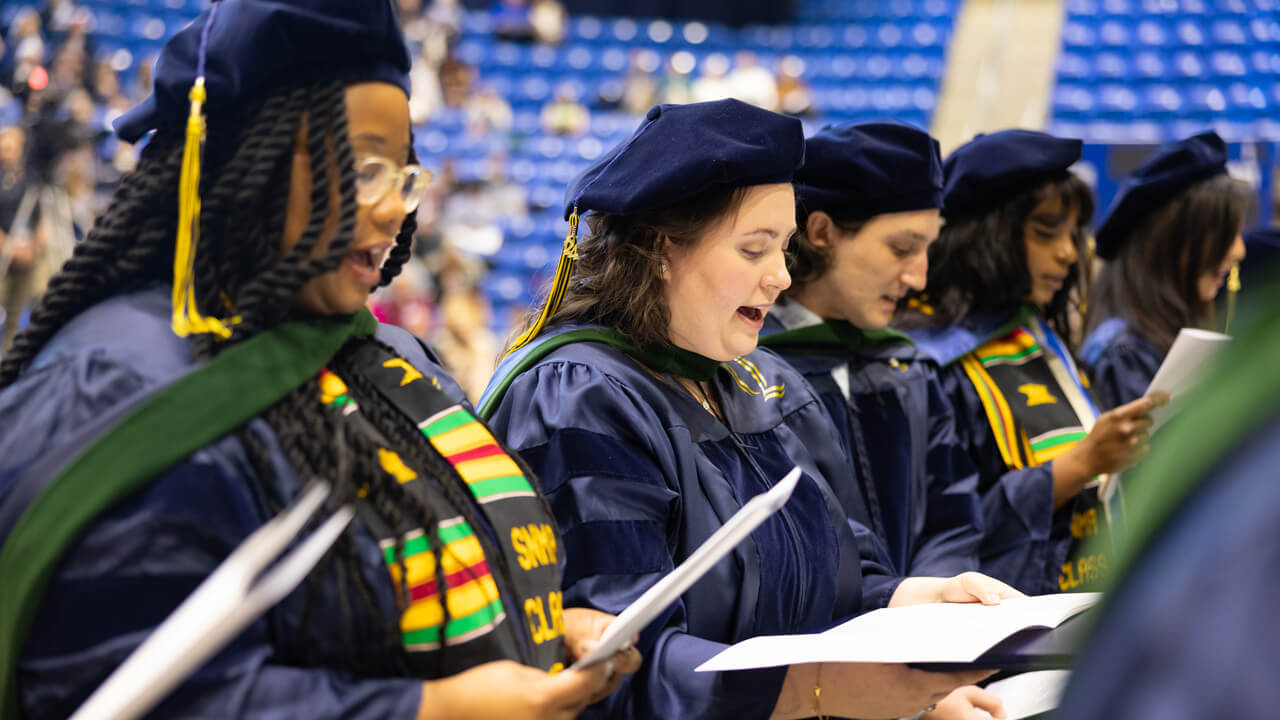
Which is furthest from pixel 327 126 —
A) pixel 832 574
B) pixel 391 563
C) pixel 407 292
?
pixel 407 292

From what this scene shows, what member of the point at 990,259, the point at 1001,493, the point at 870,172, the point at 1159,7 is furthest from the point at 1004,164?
the point at 1159,7

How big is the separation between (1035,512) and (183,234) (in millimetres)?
2103

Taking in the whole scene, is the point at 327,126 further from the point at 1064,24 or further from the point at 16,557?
the point at 1064,24

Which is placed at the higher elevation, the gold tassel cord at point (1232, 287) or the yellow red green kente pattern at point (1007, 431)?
the gold tassel cord at point (1232, 287)

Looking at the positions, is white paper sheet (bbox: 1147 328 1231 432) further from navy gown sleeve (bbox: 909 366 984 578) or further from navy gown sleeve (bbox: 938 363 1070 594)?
navy gown sleeve (bbox: 909 366 984 578)

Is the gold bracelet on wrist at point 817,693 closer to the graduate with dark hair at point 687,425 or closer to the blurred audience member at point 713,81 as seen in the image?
the graduate with dark hair at point 687,425

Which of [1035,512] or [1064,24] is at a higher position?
[1064,24]

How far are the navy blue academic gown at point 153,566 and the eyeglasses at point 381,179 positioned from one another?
25cm

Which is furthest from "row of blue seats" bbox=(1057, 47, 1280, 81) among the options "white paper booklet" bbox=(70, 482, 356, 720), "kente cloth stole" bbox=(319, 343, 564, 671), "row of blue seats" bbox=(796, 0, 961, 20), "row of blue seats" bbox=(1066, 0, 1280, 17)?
"white paper booklet" bbox=(70, 482, 356, 720)

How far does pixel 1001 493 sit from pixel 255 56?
208 centimetres

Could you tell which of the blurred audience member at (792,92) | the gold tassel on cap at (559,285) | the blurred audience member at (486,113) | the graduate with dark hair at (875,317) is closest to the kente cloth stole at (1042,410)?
the graduate with dark hair at (875,317)

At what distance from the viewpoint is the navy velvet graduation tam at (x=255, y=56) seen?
1162 millimetres

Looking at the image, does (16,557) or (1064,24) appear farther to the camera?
(1064,24)

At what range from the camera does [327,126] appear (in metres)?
1.20
